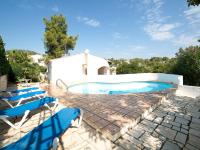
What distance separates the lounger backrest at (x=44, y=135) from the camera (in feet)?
7.11

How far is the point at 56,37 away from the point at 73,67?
1019 cm

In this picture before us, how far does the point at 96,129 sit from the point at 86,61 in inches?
533

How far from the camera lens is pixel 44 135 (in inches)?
99.3

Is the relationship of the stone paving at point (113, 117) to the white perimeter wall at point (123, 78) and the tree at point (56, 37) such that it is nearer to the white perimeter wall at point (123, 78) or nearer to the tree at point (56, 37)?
the white perimeter wall at point (123, 78)

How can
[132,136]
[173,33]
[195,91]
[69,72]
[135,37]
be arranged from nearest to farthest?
[132,136]
[195,91]
[173,33]
[69,72]
[135,37]

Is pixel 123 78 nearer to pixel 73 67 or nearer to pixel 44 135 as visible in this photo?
pixel 73 67

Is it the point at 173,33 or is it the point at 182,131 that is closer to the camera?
the point at 182,131

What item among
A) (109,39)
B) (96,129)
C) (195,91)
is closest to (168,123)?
(96,129)

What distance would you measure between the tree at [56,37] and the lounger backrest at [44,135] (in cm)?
2099

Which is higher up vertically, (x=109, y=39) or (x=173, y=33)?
(x=109, y=39)

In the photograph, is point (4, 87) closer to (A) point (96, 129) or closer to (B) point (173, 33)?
(A) point (96, 129)

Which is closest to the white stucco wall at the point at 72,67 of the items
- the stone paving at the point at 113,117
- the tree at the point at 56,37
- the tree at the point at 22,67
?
the tree at the point at 22,67

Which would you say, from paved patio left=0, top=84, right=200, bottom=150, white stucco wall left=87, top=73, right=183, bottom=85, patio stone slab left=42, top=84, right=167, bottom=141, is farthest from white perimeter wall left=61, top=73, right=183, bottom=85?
paved patio left=0, top=84, right=200, bottom=150

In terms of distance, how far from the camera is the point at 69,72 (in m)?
15.4
